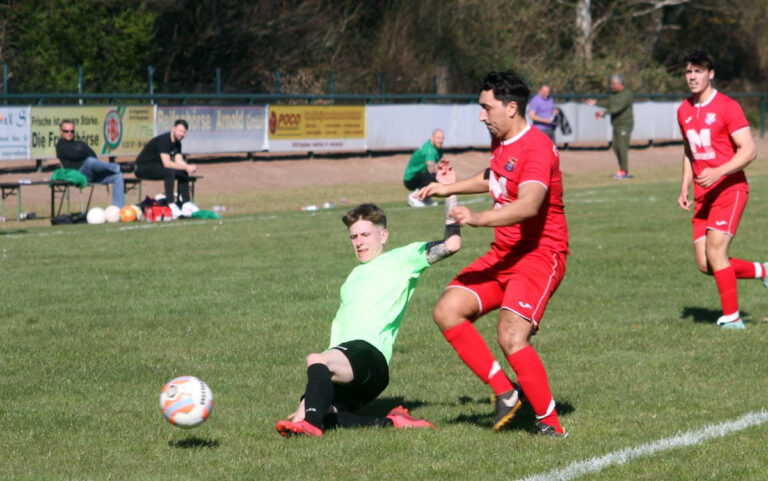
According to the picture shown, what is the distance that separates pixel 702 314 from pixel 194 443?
5601mm

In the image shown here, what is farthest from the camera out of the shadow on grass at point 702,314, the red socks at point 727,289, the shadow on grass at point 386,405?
the shadow on grass at point 702,314

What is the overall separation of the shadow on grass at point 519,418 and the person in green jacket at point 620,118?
21.2 meters

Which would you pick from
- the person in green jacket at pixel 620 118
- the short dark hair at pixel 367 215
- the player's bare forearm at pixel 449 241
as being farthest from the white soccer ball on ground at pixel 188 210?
the player's bare forearm at pixel 449 241

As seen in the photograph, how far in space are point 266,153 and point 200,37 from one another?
7429 millimetres

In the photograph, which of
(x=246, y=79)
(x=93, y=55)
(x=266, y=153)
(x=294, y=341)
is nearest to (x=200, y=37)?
(x=246, y=79)

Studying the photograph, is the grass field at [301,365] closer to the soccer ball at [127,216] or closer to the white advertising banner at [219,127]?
the soccer ball at [127,216]

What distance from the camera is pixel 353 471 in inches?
214

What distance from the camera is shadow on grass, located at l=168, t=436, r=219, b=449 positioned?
5.96 meters

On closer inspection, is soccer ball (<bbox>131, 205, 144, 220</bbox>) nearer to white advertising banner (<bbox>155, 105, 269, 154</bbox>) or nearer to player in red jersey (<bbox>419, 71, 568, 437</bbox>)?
white advertising banner (<bbox>155, 105, 269, 154</bbox>)

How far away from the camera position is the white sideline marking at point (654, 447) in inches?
211

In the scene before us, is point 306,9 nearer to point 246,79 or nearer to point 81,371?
point 246,79

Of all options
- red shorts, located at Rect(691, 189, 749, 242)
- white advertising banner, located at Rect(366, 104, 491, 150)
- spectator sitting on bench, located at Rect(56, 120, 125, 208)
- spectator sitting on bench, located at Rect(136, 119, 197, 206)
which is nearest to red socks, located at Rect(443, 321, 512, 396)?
red shorts, located at Rect(691, 189, 749, 242)

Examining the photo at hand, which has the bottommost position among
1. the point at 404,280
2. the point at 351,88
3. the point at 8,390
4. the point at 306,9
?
the point at 8,390

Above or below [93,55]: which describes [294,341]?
below
